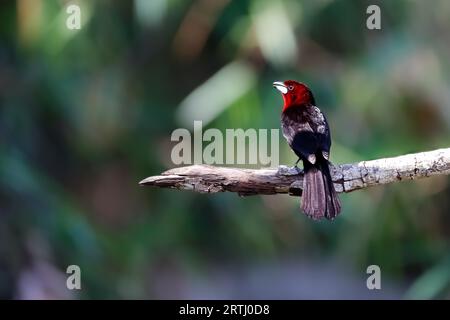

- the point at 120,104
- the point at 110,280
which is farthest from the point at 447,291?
the point at 120,104

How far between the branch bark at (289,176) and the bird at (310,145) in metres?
0.03

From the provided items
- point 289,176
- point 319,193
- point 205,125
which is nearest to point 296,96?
point 289,176

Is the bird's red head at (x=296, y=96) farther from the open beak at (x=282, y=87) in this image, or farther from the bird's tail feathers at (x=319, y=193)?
the bird's tail feathers at (x=319, y=193)

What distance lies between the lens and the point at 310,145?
1365mm

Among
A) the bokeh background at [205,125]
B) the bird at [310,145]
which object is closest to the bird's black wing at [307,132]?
the bird at [310,145]

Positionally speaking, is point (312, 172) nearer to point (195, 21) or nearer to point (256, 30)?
point (256, 30)

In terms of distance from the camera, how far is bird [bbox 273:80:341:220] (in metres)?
1.18

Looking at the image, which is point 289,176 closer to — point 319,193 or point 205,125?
point 319,193

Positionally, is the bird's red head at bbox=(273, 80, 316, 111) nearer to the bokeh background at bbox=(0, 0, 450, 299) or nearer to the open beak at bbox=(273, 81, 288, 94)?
the open beak at bbox=(273, 81, 288, 94)

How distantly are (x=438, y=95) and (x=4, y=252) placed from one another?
178 centimetres

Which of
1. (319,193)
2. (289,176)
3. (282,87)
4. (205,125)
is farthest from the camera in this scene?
(205,125)

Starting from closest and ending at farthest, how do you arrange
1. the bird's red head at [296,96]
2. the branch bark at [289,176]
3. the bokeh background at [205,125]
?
the branch bark at [289,176]
the bird's red head at [296,96]
the bokeh background at [205,125]

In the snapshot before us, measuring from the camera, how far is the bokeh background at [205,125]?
3.20 metres

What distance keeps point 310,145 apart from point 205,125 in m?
1.91
